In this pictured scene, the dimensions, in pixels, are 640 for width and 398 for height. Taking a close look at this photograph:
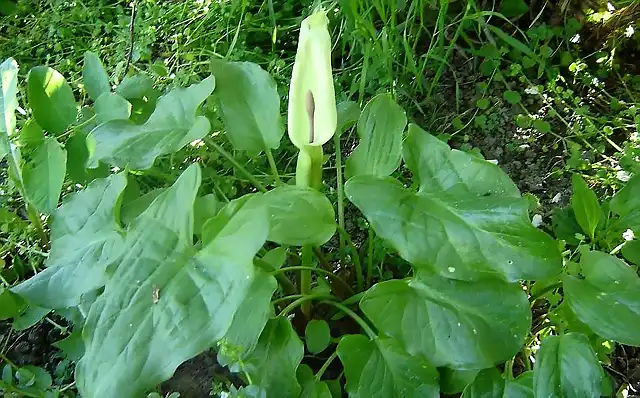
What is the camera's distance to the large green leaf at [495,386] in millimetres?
661

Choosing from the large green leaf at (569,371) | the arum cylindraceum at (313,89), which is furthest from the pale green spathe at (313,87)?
the large green leaf at (569,371)

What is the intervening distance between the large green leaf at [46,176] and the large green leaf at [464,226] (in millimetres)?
416

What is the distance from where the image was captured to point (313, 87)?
0.70m

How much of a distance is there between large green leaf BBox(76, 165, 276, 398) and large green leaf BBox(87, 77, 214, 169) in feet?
0.43

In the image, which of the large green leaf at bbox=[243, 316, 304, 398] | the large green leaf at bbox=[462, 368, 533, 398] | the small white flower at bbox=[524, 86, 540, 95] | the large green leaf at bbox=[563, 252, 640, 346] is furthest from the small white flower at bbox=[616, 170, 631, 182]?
the large green leaf at bbox=[243, 316, 304, 398]

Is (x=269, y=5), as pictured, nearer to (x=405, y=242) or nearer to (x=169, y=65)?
(x=169, y=65)

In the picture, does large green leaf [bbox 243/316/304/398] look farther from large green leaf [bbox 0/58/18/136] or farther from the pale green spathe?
large green leaf [bbox 0/58/18/136]

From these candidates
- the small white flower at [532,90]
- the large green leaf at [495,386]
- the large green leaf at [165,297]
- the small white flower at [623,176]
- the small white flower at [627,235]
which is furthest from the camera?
the small white flower at [532,90]

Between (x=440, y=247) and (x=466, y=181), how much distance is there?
101 mm

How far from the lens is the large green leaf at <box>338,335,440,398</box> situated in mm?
674

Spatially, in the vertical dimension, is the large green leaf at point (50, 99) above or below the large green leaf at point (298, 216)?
above

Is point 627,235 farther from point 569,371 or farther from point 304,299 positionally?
point 304,299

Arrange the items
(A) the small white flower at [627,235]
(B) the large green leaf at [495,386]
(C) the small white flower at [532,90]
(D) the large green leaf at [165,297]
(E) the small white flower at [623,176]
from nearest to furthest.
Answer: (D) the large green leaf at [165,297] → (B) the large green leaf at [495,386] → (A) the small white flower at [627,235] → (E) the small white flower at [623,176] → (C) the small white flower at [532,90]

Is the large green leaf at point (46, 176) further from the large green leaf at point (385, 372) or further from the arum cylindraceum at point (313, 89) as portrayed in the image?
the large green leaf at point (385, 372)
